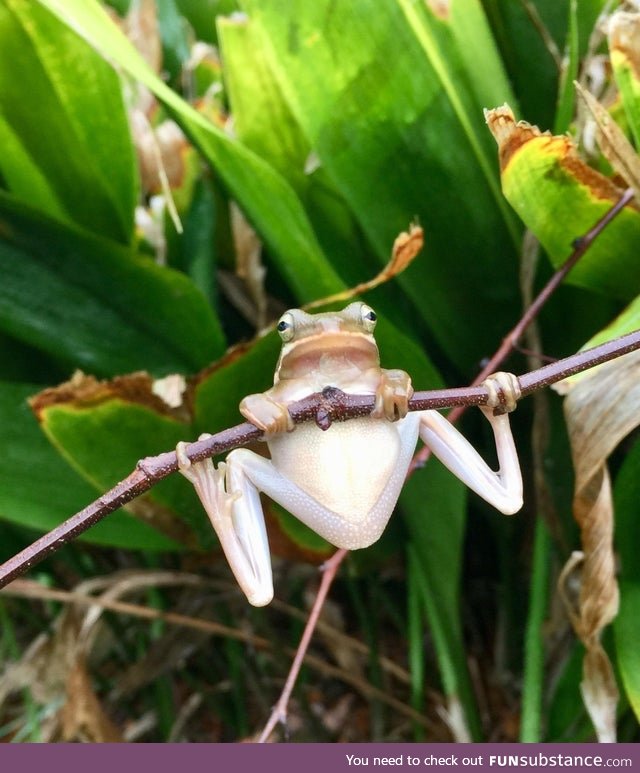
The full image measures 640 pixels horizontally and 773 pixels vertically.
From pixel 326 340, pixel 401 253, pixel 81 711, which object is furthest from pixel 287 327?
pixel 81 711

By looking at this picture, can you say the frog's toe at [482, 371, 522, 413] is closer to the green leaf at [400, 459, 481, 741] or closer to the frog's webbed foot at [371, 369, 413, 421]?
the frog's webbed foot at [371, 369, 413, 421]

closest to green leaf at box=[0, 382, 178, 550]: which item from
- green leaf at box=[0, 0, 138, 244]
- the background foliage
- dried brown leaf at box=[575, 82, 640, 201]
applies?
the background foliage

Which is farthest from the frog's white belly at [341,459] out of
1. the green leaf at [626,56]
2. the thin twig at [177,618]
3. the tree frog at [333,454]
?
the thin twig at [177,618]

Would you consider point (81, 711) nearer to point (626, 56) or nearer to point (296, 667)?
point (296, 667)

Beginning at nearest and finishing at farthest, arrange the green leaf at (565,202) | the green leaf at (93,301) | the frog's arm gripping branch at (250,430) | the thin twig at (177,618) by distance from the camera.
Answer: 1. the frog's arm gripping branch at (250,430)
2. the green leaf at (565,202)
3. the green leaf at (93,301)
4. the thin twig at (177,618)

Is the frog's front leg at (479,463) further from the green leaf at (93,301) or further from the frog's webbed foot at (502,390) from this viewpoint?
the green leaf at (93,301)
